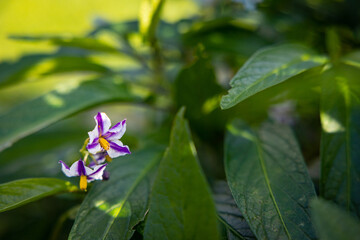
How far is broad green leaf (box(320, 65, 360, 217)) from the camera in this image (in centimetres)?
50

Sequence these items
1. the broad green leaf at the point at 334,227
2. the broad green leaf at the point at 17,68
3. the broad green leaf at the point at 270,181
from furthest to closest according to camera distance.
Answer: the broad green leaf at the point at 17,68 → the broad green leaf at the point at 270,181 → the broad green leaf at the point at 334,227

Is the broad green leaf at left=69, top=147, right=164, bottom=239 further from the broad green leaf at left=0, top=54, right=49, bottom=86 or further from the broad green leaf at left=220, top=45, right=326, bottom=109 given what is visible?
the broad green leaf at left=0, top=54, right=49, bottom=86

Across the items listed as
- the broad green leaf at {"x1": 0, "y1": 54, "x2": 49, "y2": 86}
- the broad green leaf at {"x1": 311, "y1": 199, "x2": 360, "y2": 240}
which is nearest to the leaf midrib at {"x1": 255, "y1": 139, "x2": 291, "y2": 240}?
the broad green leaf at {"x1": 311, "y1": 199, "x2": 360, "y2": 240}

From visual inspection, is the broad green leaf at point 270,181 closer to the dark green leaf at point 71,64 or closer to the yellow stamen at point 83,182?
Result: the yellow stamen at point 83,182

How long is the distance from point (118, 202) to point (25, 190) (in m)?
0.14

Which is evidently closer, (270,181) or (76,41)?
(270,181)

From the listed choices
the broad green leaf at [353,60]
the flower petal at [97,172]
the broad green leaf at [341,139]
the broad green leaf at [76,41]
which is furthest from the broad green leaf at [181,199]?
the broad green leaf at [76,41]

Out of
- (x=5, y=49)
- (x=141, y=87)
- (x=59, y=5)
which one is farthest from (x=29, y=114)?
(x=59, y=5)

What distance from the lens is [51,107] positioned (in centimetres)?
65

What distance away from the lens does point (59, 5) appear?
225 cm

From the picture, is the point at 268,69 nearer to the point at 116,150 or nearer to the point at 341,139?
the point at 341,139

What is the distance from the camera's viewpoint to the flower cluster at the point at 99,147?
1.60 feet

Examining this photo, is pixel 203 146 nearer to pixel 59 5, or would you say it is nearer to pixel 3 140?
pixel 3 140

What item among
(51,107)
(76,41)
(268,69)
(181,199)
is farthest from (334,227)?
(76,41)
